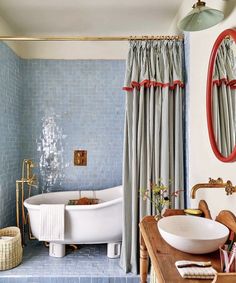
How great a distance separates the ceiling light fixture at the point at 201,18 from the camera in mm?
1672

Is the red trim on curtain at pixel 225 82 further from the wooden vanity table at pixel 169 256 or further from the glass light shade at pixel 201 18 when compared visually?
the wooden vanity table at pixel 169 256

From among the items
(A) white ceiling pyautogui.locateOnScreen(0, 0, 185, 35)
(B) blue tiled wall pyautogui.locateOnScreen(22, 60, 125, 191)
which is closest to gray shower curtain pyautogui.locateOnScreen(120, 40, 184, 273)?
(A) white ceiling pyautogui.locateOnScreen(0, 0, 185, 35)

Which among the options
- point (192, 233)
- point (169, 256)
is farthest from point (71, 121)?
point (169, 256)

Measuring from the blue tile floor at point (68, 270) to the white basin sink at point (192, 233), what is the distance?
4.09 ft

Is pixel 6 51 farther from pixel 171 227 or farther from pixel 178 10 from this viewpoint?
pixel 171 227

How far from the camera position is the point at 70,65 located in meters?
3.83

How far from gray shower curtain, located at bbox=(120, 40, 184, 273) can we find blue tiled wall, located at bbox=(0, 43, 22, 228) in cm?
148

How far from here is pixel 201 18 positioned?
5.77 feet

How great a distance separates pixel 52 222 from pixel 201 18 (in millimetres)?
2239

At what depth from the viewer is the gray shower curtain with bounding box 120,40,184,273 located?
265cm

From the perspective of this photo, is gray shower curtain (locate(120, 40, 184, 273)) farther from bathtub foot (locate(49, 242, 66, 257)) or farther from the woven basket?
the woven basket

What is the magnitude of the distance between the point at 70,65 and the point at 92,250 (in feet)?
7.90

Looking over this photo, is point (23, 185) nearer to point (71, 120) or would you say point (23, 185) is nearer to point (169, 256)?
point (71, 120)

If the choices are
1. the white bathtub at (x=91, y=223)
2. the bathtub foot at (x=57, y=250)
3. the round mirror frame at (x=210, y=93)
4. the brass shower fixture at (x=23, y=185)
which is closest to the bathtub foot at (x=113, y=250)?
the white bathtub at (x=91, y=223)
